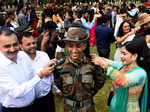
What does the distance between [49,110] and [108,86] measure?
3.11 m

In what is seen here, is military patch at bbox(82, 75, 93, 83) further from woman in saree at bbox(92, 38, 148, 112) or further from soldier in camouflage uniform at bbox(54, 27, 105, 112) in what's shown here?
woman in saree at bbox(92, 38, 148, 112)

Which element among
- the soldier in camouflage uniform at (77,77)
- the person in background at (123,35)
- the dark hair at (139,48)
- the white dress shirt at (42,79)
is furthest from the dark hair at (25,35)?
the person in background at (123,35)

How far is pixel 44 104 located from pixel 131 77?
56.2 inches

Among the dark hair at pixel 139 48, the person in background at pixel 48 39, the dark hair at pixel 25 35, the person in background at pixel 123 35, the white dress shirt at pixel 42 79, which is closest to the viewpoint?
the dark hair at pixel 139 48

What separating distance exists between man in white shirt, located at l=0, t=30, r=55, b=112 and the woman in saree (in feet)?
2.58

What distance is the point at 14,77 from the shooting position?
2412 mm

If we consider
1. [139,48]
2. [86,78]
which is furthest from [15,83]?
[139,48]

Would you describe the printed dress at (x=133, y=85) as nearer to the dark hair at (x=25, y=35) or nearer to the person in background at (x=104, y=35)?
the dark hair at (x=25, y=35)

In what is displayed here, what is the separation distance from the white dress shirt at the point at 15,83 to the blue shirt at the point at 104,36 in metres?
3.81

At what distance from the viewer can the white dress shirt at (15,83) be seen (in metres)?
2.30

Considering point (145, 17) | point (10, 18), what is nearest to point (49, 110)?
point (145, 17)

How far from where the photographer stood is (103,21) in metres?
6.12

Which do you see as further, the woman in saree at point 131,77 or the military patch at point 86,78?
the military patch at point 86,78

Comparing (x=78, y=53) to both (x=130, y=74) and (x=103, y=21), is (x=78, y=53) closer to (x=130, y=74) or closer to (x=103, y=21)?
(x=130, y=74)
